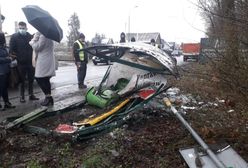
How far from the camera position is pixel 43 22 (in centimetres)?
749

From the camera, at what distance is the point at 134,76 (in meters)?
7.61

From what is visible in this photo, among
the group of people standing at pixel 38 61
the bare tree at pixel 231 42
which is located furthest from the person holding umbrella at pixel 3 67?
the bare tree at pixel 231 42

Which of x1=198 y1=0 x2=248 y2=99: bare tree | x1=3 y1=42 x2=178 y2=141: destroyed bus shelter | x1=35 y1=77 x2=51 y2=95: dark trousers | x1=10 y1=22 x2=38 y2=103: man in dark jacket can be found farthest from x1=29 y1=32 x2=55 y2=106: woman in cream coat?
x1=198 y1=0 x2=248 y2=99: bare tree

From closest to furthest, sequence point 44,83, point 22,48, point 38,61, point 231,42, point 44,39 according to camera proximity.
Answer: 1. point 231,42
2. point 44,39
3. point 38,61
4. point 44,83
5. point 22,48

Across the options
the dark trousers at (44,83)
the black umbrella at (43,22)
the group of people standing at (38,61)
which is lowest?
the dark trousers at (44,83)

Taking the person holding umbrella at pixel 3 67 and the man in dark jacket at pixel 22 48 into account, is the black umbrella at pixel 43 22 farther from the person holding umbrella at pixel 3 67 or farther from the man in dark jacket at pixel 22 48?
the man in dark jacket at pixel 22 48

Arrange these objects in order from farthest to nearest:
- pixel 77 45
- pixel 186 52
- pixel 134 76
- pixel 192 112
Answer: pixel 186 52, pixel 77 45, pixel 134 76, pixel 192 112

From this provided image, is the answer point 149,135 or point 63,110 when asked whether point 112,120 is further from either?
point 63,110

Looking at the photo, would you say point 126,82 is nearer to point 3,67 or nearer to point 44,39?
point 44,39

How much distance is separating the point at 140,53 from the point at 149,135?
267 cm

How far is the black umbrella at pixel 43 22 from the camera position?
7457mm

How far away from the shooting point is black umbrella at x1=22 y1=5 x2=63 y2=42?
7.46m

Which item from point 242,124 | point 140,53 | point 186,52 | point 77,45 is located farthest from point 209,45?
point 186,52

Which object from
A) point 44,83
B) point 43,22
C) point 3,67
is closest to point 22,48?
point 3,67
